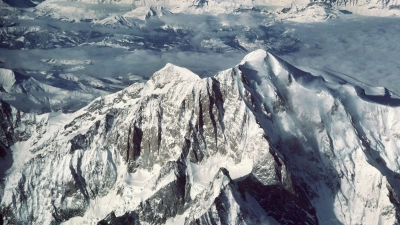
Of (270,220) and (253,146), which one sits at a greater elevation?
(253,146)

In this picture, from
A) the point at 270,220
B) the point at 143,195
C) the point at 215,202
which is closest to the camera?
the point at 215,202

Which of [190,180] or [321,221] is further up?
[190,180]

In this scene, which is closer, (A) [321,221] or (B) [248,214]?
(B) [248,214]

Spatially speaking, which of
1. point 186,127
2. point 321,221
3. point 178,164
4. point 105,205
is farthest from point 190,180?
point 321,221

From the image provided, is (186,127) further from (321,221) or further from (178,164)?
(321,221)

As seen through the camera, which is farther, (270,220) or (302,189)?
(302,189)

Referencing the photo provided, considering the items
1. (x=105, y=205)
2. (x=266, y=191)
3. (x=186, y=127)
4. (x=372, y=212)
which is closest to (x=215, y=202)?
(x=266, y=191)

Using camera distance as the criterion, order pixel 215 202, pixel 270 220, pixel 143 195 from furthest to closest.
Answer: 1. pixel 143 195
2. pixel 270 220
3. pixel 215 202

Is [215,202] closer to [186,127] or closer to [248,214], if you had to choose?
[248,214]

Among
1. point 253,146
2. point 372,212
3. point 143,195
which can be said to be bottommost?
point 372,212
